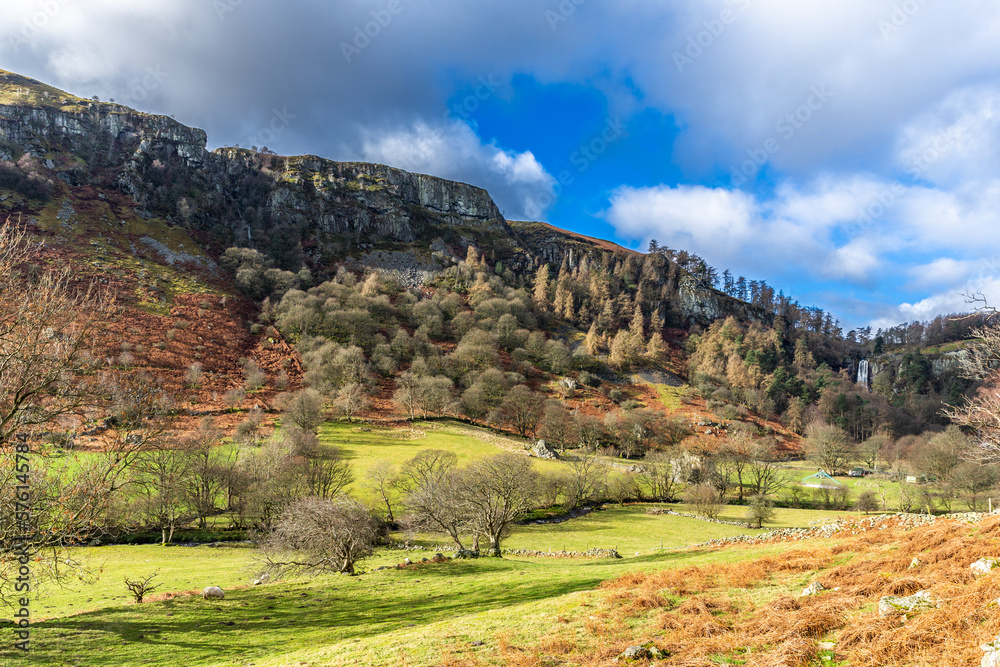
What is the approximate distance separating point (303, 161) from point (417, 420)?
462ft

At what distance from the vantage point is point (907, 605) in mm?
7195

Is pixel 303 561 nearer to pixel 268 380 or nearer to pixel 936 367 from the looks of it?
pixel 268 380

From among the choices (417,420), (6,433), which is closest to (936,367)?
(417,420)

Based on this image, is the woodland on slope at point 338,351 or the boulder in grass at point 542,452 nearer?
the woodland on slope at point 338,351

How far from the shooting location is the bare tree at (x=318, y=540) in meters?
22.3

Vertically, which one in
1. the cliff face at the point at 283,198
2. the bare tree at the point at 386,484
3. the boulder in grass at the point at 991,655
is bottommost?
the bare tree at the point at 386,484

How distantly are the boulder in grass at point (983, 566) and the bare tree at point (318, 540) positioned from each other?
23706mm

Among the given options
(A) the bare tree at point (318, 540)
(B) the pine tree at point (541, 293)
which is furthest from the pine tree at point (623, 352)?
(A) the bare tree at point (318, 540)

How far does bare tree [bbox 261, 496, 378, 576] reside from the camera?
22.3 metres

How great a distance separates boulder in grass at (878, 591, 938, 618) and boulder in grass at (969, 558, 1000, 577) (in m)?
2.11

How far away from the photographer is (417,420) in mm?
70125

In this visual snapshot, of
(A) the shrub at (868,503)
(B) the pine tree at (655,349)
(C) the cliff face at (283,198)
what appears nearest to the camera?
(A) the shrub at (868,503)

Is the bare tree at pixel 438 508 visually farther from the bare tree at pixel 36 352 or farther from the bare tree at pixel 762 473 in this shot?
the bare tree at pixel 762 473

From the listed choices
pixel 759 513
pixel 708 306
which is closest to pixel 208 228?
pixel 759 513
